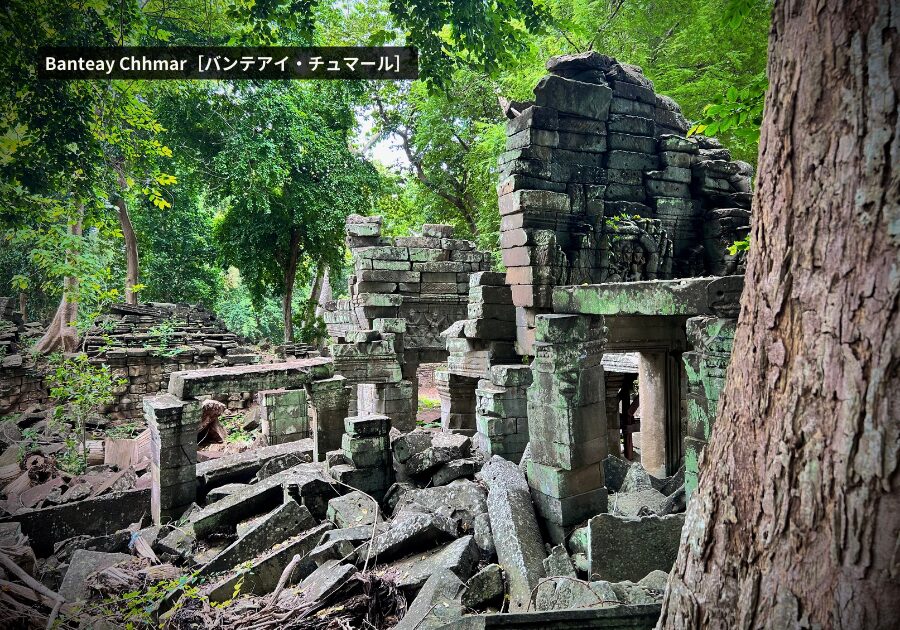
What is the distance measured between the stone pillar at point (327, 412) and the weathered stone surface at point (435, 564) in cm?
309

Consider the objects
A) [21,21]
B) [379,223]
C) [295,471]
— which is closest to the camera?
[21,21]

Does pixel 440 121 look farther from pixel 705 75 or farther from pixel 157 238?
pixel 157 238

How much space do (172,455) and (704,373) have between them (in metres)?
6.13

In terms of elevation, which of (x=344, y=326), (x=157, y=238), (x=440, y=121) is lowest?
(x=344, y=326)

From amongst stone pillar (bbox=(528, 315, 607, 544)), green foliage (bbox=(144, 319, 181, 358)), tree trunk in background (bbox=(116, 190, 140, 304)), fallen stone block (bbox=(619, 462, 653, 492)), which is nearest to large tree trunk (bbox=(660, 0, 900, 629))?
stone pillar (bbox=(528, 315, 607, 544))

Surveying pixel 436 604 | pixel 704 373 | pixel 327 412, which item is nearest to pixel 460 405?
pixel 327 412

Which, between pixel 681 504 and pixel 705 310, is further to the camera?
pixel 681 504

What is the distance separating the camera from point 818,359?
58.6 inches

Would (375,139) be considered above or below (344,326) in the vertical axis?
above

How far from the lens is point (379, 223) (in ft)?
41.7

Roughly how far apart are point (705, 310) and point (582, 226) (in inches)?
158

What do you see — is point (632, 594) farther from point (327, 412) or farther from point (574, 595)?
point (327, 412)

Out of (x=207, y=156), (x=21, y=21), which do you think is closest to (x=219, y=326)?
(x=207, y=156)

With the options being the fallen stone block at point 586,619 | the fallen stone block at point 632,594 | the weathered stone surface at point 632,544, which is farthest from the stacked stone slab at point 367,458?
the fallen stone block at point 586,619
